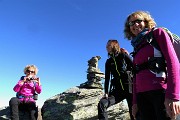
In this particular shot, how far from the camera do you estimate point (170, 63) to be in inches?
155

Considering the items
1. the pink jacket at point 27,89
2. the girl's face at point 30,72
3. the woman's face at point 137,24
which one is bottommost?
the pink jacket at point 27,89

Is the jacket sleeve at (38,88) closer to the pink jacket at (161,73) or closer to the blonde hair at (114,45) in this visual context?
the blonde hair at (114,45)

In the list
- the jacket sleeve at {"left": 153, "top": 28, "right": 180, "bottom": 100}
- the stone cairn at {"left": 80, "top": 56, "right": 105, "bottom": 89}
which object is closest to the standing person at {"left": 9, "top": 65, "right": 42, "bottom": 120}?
the jacket sleeve at {"left": 153, "top": 28, "right": 180, "bottom": 100}

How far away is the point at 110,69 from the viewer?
9719mm

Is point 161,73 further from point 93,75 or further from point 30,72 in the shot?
point 93,75

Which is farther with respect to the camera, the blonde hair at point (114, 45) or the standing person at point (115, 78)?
the blonde hair at point (114, 45)

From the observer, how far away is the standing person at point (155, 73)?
377cm

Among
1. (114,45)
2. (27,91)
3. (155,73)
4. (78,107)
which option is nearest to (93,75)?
(78,107)

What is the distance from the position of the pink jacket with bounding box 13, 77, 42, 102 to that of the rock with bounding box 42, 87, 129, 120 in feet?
10.7

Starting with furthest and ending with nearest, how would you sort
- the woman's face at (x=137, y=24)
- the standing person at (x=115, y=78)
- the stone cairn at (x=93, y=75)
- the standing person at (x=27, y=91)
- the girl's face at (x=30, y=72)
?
the stone cairn at (x=93, y=75) < the girl's face at (x=30, y=72) < the standing person at (x=27, y=91) < the standing person at (x=115, y=78) < the woman's face at (x=137, y=24)

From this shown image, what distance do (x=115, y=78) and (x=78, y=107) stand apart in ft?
23.2

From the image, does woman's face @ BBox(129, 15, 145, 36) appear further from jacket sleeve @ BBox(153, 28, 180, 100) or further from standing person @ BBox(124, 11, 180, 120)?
jacket sleeve @ BBox(153, 28, 180, 100)

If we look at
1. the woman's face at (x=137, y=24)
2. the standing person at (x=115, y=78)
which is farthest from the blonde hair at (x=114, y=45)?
the woman's face at (x=137, y=24)

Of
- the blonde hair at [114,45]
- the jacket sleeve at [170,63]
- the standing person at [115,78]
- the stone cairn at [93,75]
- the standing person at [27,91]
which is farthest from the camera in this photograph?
the stone cairn at [93,75]
